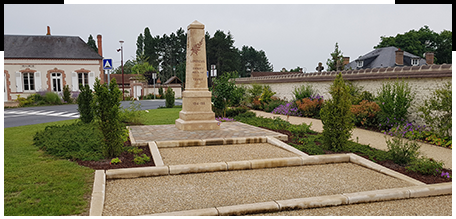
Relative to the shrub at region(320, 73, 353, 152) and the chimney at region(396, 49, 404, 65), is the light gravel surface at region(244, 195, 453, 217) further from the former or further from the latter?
the chimney at region(396, 49, 404, 65)

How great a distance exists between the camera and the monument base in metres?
10.2

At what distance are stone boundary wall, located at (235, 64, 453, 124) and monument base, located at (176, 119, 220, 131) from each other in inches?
275

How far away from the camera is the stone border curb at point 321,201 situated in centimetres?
402

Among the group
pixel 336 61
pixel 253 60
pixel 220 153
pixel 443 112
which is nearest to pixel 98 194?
pixel 220 153

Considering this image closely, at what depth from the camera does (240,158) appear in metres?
6.91

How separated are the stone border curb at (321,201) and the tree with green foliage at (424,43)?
48.8 metres

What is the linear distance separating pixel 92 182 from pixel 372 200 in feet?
14.4

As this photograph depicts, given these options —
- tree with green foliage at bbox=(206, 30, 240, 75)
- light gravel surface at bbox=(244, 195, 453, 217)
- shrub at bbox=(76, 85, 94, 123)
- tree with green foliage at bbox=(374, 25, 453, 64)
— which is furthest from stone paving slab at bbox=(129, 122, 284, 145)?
tree with green foliage at bbox=(206, 30, 240, 75)

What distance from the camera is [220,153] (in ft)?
24.3

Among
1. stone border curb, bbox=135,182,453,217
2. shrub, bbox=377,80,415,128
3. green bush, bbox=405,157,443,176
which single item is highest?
shrub, bbox=377,80,415,128

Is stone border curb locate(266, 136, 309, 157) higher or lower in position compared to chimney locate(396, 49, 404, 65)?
lower

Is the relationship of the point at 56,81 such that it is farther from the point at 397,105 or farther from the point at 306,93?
the point at 397,105

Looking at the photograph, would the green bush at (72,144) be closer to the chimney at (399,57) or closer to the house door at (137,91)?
the chimney at (399,57)

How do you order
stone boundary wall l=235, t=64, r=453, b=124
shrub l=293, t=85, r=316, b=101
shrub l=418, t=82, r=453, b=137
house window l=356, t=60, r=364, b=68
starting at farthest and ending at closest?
1. house window l=356, t=60, r=364, b=68
2. shrub l=293, t=85, r=316, b=101
3. stone boundary wall l=235, t=64, r=453, b=124
4. shrub l=418, t=82, r=453, b=137
